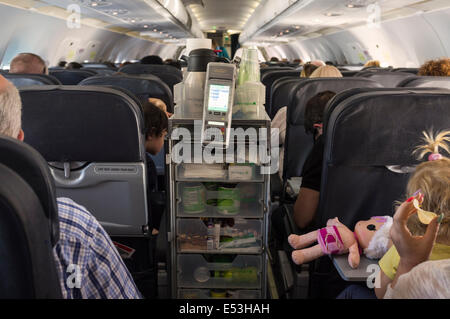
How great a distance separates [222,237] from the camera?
249cm

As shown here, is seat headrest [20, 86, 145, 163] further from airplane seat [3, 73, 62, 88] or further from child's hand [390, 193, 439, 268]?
airplane seat [3, 73, 62, 88]

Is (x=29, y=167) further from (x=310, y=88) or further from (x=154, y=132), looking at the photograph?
(x=310, y=88)

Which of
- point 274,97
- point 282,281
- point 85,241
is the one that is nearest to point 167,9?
point 274,97

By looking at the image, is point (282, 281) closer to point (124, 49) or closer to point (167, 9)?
point (167, 9)

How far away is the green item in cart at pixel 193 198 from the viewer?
233 cm

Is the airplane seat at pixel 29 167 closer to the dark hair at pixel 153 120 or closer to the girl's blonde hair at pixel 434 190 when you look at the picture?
the girl's blonde hair at pixel 434 190

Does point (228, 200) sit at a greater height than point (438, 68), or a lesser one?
lesser

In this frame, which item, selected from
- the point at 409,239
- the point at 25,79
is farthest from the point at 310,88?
the point at 25,79

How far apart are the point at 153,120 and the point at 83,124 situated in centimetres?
78

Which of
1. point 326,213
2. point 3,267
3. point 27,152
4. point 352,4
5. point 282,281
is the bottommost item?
point 282,281

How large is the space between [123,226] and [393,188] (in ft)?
4.89

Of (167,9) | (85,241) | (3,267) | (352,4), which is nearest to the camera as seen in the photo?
(3,267)

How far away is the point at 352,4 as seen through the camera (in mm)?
8344

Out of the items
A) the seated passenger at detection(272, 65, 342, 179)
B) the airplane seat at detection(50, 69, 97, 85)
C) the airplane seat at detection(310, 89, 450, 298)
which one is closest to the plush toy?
the airplane seat at detection(310, 89, 450, 298)
